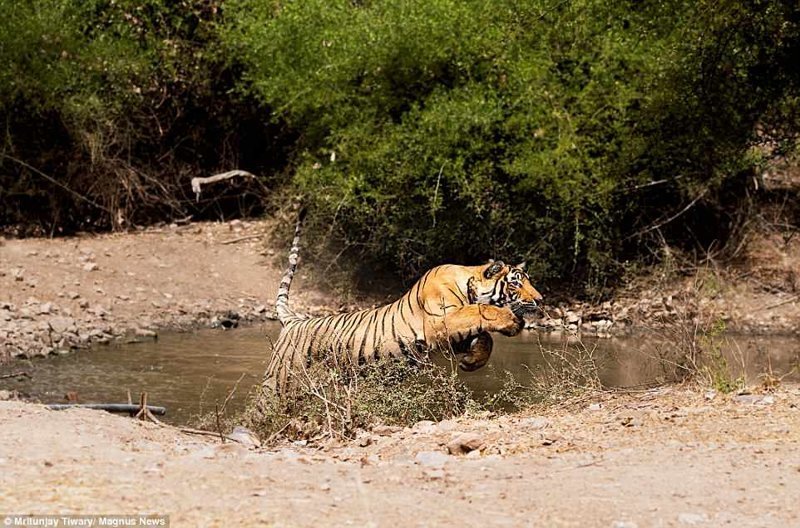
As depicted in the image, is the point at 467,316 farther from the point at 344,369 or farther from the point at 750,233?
the point at 750,233

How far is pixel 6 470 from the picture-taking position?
5559 millimetres

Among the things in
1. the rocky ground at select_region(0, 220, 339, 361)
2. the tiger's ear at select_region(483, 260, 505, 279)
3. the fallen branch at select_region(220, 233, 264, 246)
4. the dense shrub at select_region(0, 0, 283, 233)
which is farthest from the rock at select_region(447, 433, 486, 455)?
the dense shrub at select_region(0, 0, 283, 233)

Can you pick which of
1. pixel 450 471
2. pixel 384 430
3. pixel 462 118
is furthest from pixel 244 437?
pixel 462 118

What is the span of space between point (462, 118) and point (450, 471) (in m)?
9.64

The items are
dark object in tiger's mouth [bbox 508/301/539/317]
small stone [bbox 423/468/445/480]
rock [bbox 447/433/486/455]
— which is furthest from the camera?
dark object in tiger's mouth [bbox 508/301/539/317]

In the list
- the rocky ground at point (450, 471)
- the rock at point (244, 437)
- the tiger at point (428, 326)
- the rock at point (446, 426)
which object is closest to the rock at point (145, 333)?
Answer: the tiger at point (428, 326)

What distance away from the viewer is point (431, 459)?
6367 mm

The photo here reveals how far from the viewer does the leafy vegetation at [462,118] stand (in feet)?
49.3

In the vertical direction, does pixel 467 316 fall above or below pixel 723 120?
below

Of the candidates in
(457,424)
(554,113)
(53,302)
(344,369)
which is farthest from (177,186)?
(457,424)

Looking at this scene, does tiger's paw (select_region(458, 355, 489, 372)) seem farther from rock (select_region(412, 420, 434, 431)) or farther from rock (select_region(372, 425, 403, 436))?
rock (select_region(372, 425, 403, 436))

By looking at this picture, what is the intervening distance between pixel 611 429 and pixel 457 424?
1.01 m

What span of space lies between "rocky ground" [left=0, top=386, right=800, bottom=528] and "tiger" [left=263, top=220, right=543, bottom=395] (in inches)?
54.7

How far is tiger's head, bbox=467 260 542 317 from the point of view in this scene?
31.6 feet
